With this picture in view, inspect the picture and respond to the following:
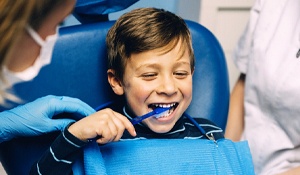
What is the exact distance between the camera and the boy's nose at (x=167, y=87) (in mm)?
1285

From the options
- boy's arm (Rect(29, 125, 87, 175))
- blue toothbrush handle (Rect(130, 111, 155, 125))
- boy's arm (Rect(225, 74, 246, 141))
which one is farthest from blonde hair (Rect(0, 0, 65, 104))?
boy's arm (Rect(225, 74, 246, 141))

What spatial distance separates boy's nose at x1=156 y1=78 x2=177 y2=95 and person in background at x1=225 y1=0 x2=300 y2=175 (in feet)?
1.11

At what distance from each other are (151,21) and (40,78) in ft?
0.98

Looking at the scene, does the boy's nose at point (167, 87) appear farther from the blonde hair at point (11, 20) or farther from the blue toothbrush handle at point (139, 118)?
the blonde hair at point (11, 20)

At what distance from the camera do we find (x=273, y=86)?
150cm

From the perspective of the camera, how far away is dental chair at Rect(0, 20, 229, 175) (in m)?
1.32

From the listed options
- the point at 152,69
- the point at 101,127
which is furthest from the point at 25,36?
the point at 152,69

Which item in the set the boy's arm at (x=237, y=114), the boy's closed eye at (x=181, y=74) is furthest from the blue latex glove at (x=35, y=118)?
the boy's arm at (x=237, y=114)

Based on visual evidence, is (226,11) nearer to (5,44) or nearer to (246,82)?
(246,82)

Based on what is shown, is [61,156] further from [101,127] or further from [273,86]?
[273,86]

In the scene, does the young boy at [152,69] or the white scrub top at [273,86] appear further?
the white scrub top at [273,86]

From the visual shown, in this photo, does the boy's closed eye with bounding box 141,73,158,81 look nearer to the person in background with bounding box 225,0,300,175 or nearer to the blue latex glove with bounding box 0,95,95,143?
the blue latex glove with bounding box 0,95,95,143

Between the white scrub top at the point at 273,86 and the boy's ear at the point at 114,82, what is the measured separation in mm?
394

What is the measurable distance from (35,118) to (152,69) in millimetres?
285
